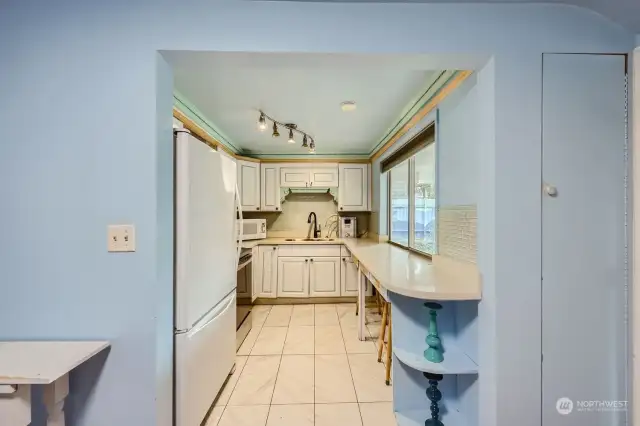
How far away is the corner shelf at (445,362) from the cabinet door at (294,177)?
115 inches

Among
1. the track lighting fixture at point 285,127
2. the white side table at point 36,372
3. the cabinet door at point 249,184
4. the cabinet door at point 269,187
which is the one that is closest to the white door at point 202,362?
the white side table at point 36,372

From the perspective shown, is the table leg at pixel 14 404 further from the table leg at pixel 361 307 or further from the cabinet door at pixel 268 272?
the cabinet door at pixel 268 272

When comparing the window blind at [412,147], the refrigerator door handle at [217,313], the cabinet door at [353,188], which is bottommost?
the refrigerator door handle at [217,313]

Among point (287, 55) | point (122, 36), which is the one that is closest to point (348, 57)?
point (287, 55)

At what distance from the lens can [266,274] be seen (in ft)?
12.7

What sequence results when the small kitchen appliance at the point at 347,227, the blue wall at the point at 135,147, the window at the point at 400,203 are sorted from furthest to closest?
the small kitchen appliance at the point at 347,227 → the window at the point at 400,203 → the blue wall at the point at 135,147

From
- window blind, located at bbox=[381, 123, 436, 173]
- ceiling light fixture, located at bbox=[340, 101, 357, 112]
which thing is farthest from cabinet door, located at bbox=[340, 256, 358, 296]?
ceiling light fixture, located at bbox=[340, 101, 357, 112]

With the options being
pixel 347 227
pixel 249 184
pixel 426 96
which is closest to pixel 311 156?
pixel 249 184

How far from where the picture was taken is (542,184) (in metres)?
1.25

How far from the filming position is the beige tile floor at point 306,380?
175 centimetres

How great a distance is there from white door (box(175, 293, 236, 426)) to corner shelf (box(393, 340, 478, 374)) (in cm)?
111

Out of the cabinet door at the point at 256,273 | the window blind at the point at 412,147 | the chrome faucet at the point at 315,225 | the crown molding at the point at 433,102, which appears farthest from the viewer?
the chrome faucet at the point at 315,225

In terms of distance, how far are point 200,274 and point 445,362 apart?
54.5 inches

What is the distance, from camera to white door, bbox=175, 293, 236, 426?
1423 mm
